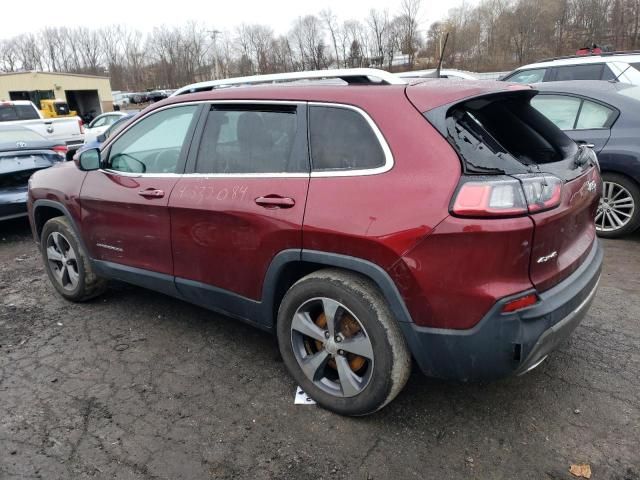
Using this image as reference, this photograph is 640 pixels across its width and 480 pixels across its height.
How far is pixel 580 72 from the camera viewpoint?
26.1 ft

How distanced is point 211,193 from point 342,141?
903mm

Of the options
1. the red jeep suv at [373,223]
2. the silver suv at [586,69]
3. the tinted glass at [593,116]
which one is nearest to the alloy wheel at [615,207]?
the tinted glass at [593,116]

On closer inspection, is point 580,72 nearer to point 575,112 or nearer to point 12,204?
point 575,112

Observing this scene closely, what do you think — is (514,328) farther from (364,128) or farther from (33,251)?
(33,251)

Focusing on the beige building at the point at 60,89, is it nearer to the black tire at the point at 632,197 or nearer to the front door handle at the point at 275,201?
the black tire at the point at 632,197

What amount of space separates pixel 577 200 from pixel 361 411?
4.97ft

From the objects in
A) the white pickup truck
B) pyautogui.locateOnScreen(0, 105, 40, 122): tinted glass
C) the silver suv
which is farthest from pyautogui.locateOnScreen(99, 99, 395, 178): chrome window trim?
pyautogui.locateOnScreen(0, 105, 40, 122): tinted glass

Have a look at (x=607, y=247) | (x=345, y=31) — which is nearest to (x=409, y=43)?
(x=345, y=31)

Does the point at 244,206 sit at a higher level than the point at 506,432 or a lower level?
higher

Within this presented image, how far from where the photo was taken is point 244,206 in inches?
111

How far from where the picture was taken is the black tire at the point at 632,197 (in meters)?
5.10

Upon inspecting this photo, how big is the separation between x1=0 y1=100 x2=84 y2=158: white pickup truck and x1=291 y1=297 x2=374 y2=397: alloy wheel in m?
10.3

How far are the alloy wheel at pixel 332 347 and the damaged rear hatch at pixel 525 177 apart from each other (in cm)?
84

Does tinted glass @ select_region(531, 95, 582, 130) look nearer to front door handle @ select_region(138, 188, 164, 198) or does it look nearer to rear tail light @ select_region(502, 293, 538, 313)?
rear tail light @ select_region(502, 293, 538, 313)
